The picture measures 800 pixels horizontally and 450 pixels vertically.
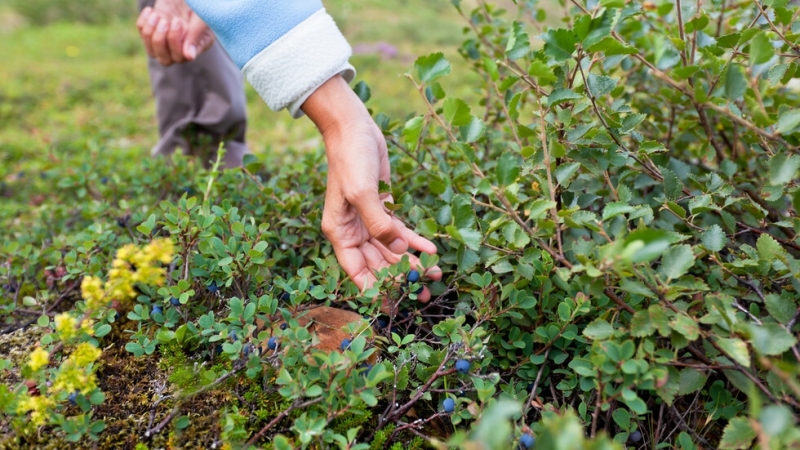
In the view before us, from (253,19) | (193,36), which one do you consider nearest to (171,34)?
(193,36)

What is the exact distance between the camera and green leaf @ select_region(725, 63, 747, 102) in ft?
3.49

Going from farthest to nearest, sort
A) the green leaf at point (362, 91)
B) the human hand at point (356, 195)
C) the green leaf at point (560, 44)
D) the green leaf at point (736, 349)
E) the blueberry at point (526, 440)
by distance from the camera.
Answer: the green leaf at point (362, 91) < the human hand at point (356, 195) < the green leaf at point (560, 44) < the blueberry at point (526, 440) < the green leaf at point (736, 349)

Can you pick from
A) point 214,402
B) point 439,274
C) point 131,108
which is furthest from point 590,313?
point 131,108

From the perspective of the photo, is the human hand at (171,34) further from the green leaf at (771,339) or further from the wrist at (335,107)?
the green leaf at (771,339)

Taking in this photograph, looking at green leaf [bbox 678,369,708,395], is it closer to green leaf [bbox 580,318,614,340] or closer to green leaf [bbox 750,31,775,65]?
green leaf [bbox 580,318,614,340]

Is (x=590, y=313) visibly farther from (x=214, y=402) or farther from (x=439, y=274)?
(x=214, y=402)

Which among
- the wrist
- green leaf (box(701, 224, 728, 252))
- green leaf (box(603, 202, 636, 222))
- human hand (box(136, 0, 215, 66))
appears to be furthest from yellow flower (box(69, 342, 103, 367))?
human hand (box(136, 0, 215, 66))

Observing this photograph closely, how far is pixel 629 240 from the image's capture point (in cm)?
99

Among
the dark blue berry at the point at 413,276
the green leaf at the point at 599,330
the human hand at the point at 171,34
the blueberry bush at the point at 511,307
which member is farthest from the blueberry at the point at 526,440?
the human hand at the point at 171,34

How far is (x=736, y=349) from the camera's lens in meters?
1.01

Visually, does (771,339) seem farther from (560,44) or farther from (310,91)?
(310,91)

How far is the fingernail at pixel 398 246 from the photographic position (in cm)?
150

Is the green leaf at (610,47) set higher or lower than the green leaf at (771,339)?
higher

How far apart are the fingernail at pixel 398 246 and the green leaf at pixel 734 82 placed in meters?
0.80
